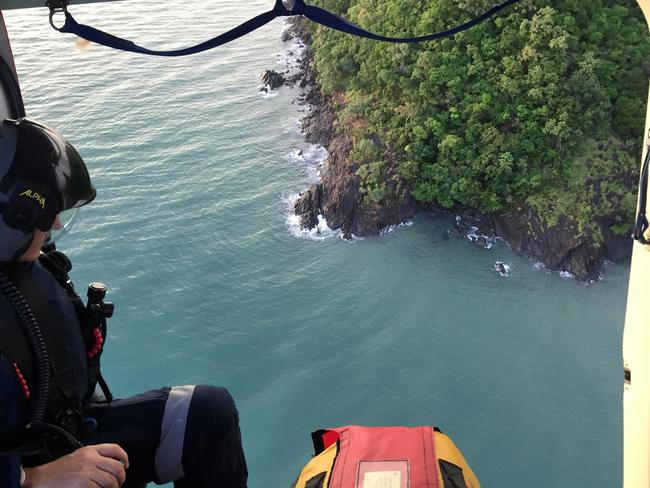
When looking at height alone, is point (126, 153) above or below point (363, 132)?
below

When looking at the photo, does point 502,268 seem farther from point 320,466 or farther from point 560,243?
point 320,466

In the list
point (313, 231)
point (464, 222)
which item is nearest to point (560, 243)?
point (464, 222)

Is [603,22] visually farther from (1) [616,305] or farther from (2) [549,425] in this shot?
(2) [549,425]

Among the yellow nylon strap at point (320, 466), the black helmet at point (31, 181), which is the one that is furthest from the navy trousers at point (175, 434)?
the black helmet at point (31, 181)

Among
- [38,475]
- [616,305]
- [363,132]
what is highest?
[38,475]

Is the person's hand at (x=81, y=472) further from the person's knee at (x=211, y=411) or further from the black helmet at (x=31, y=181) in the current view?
the black helmet at (x=31, y=181)

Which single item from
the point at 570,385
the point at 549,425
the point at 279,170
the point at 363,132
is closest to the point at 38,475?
the point at 549,425

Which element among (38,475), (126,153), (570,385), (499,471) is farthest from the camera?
(126,153)
